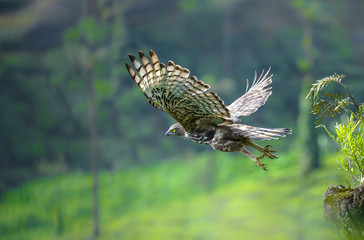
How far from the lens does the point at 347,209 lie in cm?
250

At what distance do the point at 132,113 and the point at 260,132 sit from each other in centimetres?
647

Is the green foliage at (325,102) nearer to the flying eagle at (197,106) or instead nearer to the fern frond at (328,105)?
the fern frond at (328,105)

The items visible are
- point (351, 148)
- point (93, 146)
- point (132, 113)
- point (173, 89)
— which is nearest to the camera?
point (173, 89)

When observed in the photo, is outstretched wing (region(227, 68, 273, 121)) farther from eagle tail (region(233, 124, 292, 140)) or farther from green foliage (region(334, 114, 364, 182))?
green foliage (region(334, 114, 364, 182))

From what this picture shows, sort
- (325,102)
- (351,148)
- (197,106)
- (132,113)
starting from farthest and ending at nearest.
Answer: (132,113) < (325,102) < (351,148) < (197,106)

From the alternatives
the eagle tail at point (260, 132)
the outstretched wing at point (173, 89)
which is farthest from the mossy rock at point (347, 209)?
the outstretched wing at point (173, 89)

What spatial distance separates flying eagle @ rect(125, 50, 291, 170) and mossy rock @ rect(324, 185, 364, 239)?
0.48m

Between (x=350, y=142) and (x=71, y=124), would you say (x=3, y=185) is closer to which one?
(x=71, y=124)

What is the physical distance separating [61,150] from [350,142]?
6718 millimetres

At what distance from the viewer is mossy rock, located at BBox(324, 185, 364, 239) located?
248 centimetres

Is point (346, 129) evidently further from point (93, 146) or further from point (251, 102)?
point (93, 146)

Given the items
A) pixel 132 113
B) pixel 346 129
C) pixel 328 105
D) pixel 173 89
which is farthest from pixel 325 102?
pixel 132 113

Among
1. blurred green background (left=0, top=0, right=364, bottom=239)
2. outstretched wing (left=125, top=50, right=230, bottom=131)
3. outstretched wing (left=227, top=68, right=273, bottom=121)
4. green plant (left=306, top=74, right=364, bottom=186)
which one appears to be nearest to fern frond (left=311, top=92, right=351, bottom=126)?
green plant (left=306, top=74, right=364, bottom=186)

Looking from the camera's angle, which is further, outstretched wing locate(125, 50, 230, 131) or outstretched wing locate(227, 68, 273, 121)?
outstretched wing locate(227, 68, 273, 121)
